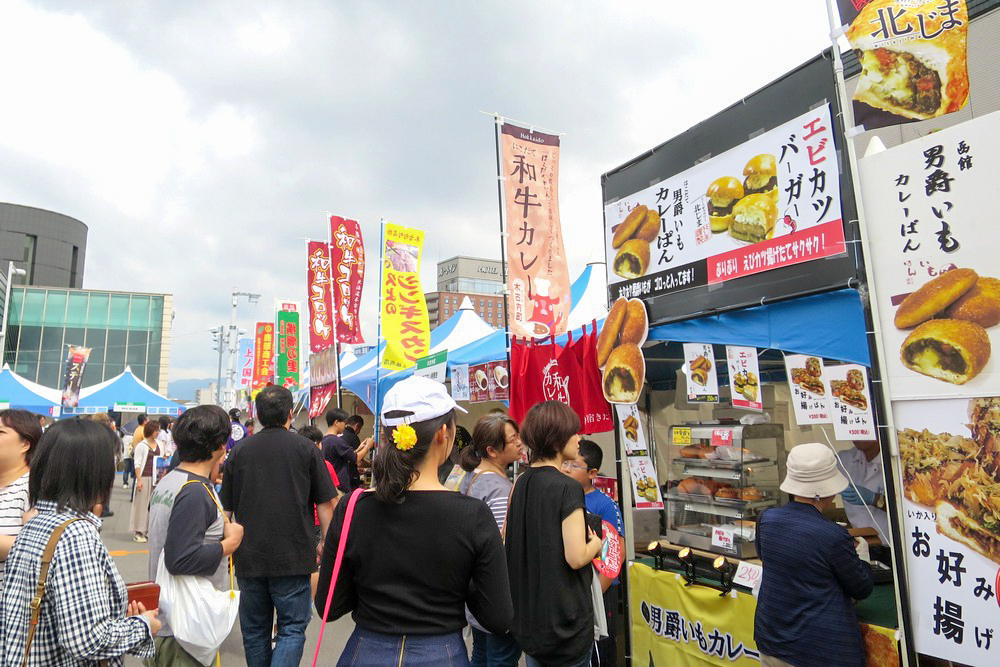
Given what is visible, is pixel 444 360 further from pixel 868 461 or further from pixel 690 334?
pixel 868 461

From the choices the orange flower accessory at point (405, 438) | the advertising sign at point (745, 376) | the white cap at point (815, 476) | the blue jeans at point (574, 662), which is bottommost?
the blue jeans at point (574, 662)

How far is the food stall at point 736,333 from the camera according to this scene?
3018 mm

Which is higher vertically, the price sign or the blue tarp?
the blue tarp

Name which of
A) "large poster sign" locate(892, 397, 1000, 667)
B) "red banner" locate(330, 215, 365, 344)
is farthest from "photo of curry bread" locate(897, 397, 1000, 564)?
"red banner" locate(330, 215, 365, 344)

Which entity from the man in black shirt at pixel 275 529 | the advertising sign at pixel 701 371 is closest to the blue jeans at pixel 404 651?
the man in black shirt at pixel 275 529

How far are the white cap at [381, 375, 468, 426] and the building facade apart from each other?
69926 mm

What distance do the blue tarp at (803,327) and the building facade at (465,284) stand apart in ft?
224

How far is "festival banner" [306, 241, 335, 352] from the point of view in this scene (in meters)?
11.1

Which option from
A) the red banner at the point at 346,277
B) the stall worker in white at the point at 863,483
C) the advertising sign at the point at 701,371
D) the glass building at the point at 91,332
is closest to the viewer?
the advertising sign at the point at 701,371

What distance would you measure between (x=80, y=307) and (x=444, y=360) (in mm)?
35244

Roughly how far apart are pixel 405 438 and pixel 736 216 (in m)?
2.74

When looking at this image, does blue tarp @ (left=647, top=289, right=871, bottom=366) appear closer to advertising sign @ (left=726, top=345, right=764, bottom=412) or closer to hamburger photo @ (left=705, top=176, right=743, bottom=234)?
advertising sign @ (left=726, top=345, right=764, bottom=412)

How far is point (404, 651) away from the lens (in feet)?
5.56

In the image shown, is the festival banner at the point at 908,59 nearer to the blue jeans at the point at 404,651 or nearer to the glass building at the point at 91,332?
the blue jeans at the point at 404,651
